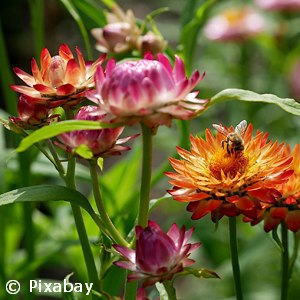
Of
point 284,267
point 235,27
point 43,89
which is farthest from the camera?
point 235,27

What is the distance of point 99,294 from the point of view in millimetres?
890

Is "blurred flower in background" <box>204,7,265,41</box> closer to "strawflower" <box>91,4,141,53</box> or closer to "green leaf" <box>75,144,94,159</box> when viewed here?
"strawflower" <box>91,4,141,53</box>

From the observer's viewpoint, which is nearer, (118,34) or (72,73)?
(72,73)

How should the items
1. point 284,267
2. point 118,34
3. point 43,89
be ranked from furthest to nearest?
point 118,34 → point 284,267 → point 43,89

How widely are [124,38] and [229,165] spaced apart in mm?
460

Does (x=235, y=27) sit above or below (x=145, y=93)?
below

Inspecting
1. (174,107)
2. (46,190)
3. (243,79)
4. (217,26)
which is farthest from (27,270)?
(217,26)

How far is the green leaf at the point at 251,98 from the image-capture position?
81cm

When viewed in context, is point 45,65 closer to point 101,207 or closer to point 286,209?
point 101,207

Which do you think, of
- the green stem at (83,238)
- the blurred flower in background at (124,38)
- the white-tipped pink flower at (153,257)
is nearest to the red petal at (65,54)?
the green stem at (83,238)

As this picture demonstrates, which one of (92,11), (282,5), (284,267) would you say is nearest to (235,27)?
(282,5)

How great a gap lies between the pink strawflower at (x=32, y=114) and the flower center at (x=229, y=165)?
0.61 feet

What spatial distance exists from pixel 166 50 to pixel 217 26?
1.39 m

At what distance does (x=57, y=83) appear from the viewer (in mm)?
878
